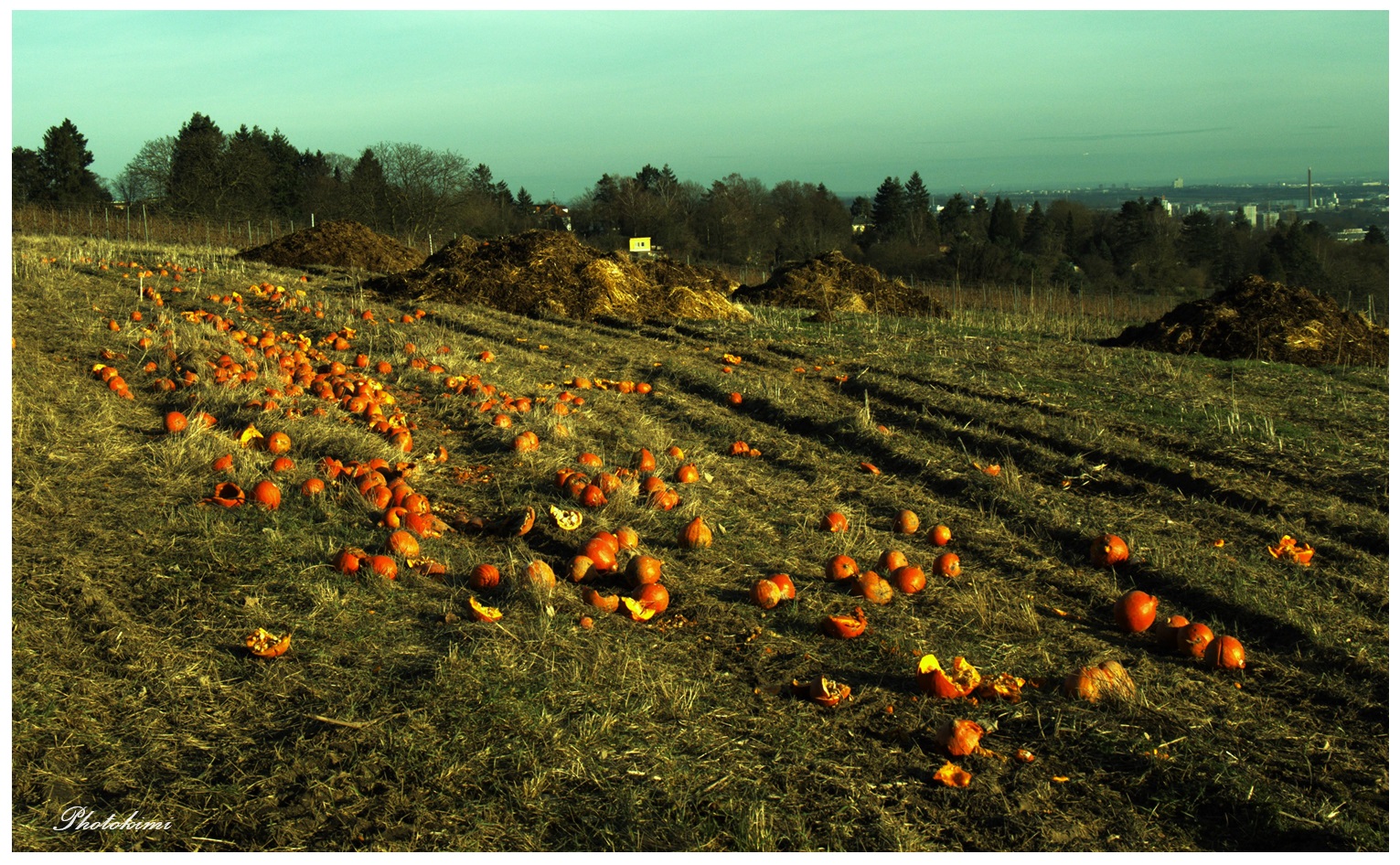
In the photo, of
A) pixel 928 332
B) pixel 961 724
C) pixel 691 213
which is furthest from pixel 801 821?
pixel 691 213

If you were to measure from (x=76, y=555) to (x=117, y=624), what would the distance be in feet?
2.68

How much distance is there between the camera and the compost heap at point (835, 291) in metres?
18.5

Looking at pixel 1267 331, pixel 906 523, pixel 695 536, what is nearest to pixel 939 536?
pixel 906 523

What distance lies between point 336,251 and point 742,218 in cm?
3898

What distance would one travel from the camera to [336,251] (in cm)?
2012

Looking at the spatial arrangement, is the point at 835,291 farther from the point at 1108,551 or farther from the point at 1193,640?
the point at 1193,640

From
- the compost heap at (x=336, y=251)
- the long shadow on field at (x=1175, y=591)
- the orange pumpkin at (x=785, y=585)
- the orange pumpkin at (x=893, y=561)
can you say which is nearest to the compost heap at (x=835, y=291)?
the compost heap at (x=336, y=251)

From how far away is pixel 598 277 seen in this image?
607 inches

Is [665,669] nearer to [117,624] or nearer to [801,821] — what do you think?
[801,821]

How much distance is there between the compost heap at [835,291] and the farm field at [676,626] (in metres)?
10.0

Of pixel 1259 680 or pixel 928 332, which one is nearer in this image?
pixel 1259 680

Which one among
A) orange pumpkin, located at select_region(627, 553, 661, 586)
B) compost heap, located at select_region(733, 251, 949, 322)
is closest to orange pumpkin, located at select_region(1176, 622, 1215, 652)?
orange pumpkin, located at select_region(627, 553, 661, 586)

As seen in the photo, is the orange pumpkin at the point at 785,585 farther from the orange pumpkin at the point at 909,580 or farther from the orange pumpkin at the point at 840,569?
the orange pumpkin at the point at 909,580

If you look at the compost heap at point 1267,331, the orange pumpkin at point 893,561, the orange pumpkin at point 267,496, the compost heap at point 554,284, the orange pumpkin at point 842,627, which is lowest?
the orange pumpkin at point 842,627
